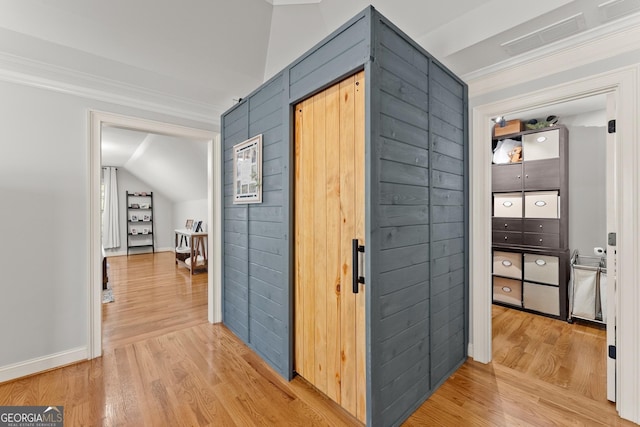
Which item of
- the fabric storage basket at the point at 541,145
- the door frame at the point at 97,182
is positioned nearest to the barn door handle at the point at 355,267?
the door frame at the point at 97,182

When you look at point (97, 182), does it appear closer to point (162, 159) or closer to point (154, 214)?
point (162, 159)

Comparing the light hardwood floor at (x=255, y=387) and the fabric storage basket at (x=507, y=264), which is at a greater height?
the fabric storage basket at (x=507, y=264)

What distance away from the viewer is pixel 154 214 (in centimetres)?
857

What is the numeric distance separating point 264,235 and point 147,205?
7795mm

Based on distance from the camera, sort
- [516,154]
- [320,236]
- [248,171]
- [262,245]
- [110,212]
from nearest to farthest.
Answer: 1. [320,236]
2. [262,245]
3. [248,171]
4. [516,154]
5. [110,212]

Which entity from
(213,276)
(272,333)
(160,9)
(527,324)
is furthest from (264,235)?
(527,324)

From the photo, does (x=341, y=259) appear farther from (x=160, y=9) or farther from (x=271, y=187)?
(x=160, y=9)

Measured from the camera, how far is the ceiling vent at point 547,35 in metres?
1.66

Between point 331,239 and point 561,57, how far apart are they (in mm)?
1985

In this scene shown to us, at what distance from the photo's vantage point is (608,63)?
5.67ft

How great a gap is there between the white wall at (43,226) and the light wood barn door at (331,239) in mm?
1896

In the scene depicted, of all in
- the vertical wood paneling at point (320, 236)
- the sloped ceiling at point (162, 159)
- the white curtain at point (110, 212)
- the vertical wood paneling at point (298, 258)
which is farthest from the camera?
the white curtain at point (110, 212)

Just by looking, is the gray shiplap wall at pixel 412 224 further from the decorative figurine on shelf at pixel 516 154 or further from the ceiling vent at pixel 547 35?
the decorative figurine on shelf at pixel 516 154

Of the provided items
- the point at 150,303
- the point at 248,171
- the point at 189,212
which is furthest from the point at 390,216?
the point at 189,212
